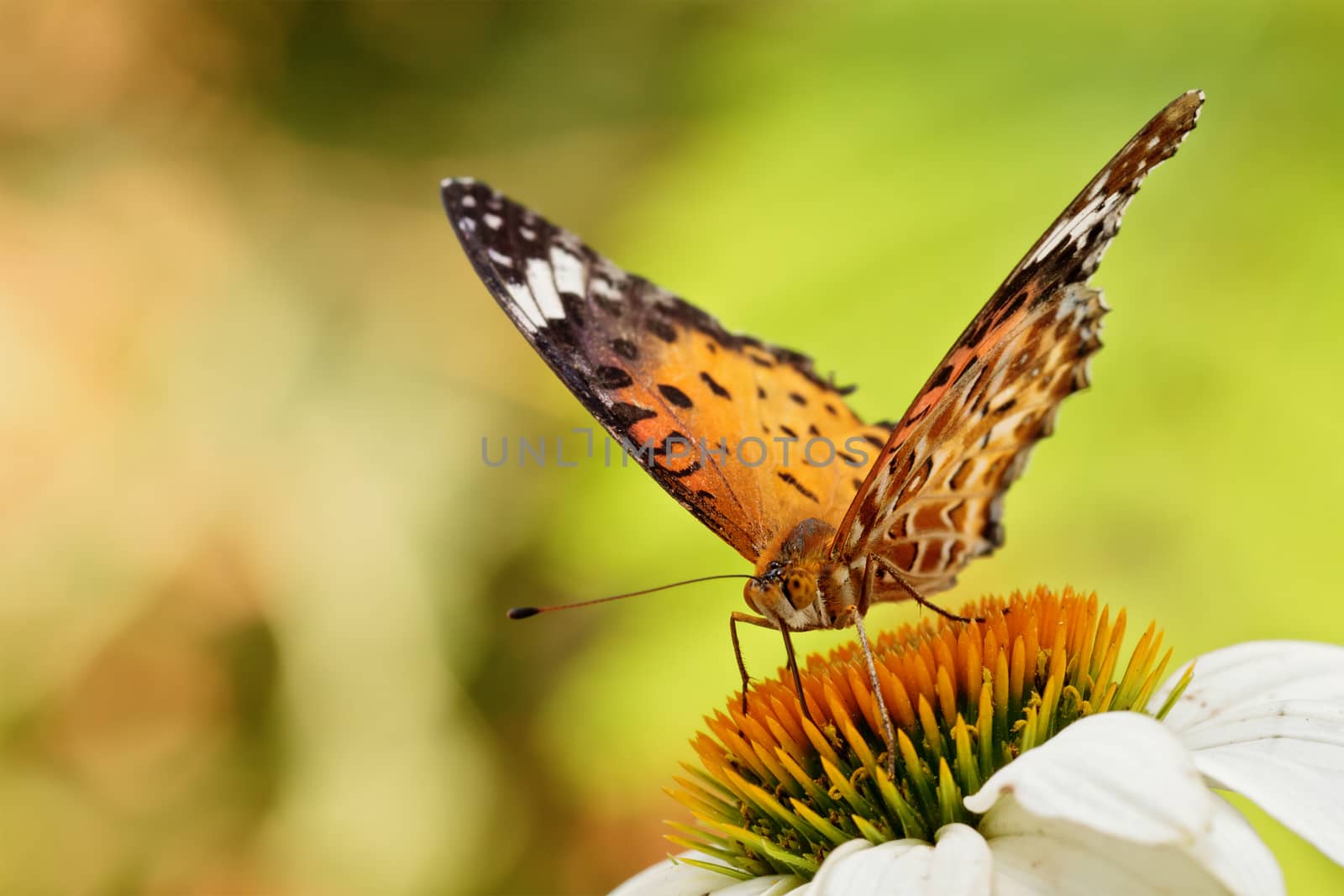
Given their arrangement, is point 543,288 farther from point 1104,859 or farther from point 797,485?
point 1104,859

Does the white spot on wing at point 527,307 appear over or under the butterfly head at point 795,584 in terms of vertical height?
over

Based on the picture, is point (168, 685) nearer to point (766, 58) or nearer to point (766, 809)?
point (766, 809)

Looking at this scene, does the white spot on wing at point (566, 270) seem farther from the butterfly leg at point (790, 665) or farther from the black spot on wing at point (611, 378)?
the butterfly leg at point (790, 665)

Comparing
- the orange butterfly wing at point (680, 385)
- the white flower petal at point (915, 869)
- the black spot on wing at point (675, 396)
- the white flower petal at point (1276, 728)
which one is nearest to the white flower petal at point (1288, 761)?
the white flower petal at point (1276, 728)

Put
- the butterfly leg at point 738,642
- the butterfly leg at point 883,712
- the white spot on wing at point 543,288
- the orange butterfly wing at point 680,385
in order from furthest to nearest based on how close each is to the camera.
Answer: the white spot on wing at point 543,288 < the orange butterfly wing at point 680,385 < the butterfly leg at point 738,642 < the butterfly leg at point 883,712

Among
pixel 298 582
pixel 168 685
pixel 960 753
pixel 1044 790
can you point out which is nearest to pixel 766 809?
pixel 960 753

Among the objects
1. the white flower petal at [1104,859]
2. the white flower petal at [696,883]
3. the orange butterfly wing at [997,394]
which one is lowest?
the white flower petal at [1104,859]

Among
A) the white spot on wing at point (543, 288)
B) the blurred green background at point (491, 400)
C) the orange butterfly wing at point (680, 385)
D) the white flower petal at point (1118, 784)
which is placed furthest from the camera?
the blurred green background at point (491, 400)
